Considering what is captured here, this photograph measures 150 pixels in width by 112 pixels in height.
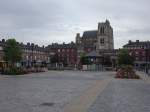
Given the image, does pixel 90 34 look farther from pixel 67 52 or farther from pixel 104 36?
pixel 67 52

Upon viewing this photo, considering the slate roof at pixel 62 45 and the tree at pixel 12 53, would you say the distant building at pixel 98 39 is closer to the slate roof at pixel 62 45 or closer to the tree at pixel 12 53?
the slate roof at pixel 62 45

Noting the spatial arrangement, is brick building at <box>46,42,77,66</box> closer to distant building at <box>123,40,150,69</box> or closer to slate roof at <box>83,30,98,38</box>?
slate roof at <box>83,30,98,38</box>

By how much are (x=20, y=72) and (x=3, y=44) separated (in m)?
64.5

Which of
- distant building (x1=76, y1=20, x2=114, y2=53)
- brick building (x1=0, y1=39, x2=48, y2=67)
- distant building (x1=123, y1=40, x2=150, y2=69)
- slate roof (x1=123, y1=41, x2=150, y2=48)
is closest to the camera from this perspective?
brick building (x1=0, y1=39, x2=48, y2=67)

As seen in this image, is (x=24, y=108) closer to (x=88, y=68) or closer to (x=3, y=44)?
(x=88, y=68)

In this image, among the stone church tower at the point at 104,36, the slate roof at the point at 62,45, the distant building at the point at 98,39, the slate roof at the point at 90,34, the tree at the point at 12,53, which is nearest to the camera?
the tree at the point at 12,53

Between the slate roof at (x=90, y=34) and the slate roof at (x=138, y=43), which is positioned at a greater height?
the slate roof at (x=90, y=34)

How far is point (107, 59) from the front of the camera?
143375 millimetres

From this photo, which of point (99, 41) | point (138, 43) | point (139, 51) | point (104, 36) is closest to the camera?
point (139, 51)

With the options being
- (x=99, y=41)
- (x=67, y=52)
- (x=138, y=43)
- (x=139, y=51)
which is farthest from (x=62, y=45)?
(x=139, y=51)

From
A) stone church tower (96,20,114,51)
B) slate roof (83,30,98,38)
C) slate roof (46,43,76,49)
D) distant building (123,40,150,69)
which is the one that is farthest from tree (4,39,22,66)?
slate roof (83,30,98,38)

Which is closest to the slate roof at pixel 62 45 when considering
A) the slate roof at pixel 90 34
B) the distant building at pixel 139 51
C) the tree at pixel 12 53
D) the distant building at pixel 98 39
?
the distant building at pixel 98 39

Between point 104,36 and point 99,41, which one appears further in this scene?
point 99,41

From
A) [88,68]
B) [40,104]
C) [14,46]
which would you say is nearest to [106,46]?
[88,68]
